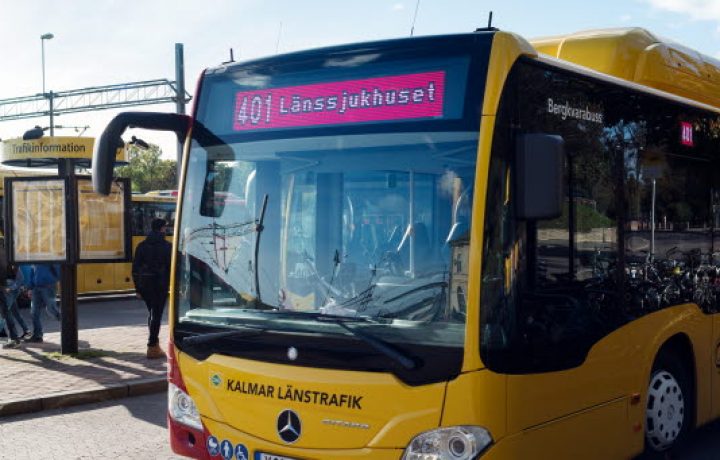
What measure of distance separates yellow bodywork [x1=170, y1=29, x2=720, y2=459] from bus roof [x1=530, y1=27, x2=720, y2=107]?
70.5 inches

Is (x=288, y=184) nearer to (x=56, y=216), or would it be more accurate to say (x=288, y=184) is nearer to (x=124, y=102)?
(x=56, y=216)

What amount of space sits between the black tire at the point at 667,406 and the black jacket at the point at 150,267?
6.72 m

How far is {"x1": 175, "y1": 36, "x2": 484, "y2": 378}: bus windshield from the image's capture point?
4016 millimetres

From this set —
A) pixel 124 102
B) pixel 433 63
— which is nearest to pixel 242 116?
pixel 433 63

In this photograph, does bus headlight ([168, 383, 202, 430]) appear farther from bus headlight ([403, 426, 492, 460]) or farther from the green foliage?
the green foliage

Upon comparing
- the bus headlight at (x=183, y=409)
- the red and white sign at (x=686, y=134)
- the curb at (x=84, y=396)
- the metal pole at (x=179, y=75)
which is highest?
the metal pole at (x=179, y=75)

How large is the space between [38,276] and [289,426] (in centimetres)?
902

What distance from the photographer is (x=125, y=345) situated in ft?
38.7

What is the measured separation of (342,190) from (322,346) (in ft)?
2.78

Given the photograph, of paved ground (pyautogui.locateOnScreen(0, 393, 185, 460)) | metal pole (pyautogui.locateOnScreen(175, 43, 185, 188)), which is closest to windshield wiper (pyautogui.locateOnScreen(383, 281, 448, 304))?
paved ground (pyautogui.locateOnScreen(0, 393, 185, 460))

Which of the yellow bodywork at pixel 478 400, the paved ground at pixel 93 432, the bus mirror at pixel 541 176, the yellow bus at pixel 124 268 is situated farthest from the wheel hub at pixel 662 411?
the yellow bus at pixel 124 268

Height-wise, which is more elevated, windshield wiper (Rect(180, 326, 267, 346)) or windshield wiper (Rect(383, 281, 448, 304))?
windshield wiper (Rect(383, 281, 448, 304))

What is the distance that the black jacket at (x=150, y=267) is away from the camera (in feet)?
34.8

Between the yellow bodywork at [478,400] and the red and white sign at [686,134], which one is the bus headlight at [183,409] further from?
the red and white sign at [686,134]
